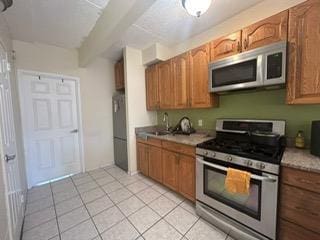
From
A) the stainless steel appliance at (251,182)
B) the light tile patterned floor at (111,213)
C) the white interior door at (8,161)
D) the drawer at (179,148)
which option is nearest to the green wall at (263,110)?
the stainless steel appliance at (251,182)

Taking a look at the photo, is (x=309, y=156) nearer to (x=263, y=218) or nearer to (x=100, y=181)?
(x=263, y=218)

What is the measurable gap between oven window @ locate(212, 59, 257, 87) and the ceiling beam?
1104mm

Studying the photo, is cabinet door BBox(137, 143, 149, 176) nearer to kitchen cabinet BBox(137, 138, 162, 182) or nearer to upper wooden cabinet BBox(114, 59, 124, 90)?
kitchen cabinet BBox(137, 138, 162, 182)

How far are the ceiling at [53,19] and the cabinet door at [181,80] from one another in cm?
128

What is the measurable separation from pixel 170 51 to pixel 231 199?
2644mm

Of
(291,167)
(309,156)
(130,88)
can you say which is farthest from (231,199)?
(130,88)

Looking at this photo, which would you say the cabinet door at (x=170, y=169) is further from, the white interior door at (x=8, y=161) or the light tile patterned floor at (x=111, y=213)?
the white interior door at (x=8, y=161)

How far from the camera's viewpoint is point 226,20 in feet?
7.13

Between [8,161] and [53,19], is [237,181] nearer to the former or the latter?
[8,161]

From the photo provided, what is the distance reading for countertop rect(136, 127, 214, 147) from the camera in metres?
2.10

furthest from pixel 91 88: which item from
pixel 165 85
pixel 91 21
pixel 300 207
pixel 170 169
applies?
pixel 300 207

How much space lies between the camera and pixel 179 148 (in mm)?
2211

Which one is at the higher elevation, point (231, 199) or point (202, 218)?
point (231, 199)

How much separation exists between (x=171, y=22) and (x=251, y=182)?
2203mm
